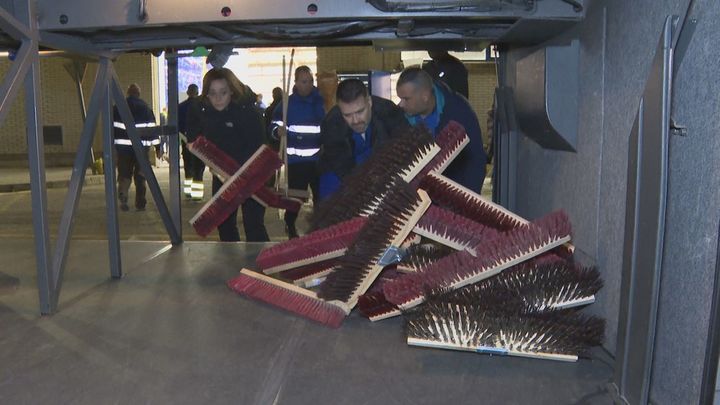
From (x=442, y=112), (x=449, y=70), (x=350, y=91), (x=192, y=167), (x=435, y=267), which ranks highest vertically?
(x=449, y=70)

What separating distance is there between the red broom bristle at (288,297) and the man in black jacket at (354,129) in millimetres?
917

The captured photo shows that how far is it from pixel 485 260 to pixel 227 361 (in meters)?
1.19

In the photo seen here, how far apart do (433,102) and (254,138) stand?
1796mm

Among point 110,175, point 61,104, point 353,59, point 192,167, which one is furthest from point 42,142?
point 61,104

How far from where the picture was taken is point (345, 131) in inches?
176

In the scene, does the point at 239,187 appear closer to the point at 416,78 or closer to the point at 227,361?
the point at 416,78

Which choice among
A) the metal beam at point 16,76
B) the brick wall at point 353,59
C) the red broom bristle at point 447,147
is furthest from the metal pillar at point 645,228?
the brick wall at point 353,59

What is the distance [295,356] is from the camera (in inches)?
120

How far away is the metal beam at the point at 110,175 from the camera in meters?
4.47

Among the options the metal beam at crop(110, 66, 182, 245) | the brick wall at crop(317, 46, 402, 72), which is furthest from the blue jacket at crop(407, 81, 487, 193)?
the brick wall at crop(317, 46, 402, 72)

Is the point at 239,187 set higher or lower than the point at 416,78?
lower

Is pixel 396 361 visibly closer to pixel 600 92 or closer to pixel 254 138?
pixel 600 92

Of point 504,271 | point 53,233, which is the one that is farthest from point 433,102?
point 53,233

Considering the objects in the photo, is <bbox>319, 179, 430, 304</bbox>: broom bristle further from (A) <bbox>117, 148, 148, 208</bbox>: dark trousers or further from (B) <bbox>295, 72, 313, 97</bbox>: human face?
(A) <bbox>117, 148, 148, 208</bbox>: dark trousers
